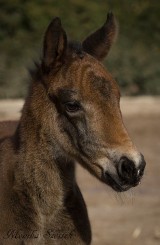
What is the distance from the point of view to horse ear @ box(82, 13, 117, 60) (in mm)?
6836

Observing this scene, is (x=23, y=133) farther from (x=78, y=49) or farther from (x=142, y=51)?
(x=142, y=51)

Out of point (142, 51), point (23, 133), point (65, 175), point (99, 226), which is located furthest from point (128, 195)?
point (142, 51)

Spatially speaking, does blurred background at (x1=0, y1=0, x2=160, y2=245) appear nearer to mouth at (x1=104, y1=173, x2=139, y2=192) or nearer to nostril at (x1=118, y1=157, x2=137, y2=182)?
mouth at (x1=104, y1=173, x2=139, y2=192)

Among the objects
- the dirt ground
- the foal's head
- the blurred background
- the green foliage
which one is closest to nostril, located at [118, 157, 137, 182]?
the foal's head

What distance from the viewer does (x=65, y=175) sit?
6.51 m

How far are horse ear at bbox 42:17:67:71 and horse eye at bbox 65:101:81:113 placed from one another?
0.35 meters

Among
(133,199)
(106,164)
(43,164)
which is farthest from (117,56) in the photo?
(106,164)

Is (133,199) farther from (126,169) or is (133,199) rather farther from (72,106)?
(126,169)

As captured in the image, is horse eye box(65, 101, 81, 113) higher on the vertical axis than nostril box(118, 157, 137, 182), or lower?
higher

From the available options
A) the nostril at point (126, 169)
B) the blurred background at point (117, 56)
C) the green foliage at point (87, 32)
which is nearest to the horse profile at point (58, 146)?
the nostril at point (126, 169)

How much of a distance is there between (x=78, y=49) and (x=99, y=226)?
3.52m

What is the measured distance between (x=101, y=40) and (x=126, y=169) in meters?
1.34

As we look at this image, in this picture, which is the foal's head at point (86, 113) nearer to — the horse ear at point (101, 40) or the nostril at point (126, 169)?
the nostril at point (126, 169)

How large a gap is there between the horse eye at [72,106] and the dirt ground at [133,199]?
73 centimetres
